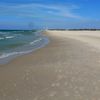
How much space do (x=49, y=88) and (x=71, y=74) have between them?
1914 mm

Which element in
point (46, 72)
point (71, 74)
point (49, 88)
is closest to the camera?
point (49, 88)

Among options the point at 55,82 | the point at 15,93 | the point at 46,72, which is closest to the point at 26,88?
the point at 15,93

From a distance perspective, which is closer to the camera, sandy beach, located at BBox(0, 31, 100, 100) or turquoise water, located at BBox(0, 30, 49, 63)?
sandy beach, located at BBox(0, 31, 100, 100)

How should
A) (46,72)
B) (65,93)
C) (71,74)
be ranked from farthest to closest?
(46,72), (71,74), (65,93)

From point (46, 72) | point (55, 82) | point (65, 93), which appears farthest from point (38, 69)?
point (65, 93)

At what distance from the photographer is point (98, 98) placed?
610 centimetres

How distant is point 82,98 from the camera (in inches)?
243

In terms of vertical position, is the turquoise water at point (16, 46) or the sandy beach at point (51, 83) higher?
the sandy beach at point (51, 83)

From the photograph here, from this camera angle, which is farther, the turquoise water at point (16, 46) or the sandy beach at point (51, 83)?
the turquoise water at point (16, 46)

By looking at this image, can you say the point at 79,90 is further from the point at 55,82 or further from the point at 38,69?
the point at 38,69

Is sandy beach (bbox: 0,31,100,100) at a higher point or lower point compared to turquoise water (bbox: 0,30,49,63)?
higher

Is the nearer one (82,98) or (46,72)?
(82,98)

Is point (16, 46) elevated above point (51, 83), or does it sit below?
below

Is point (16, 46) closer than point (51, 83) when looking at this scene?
No
